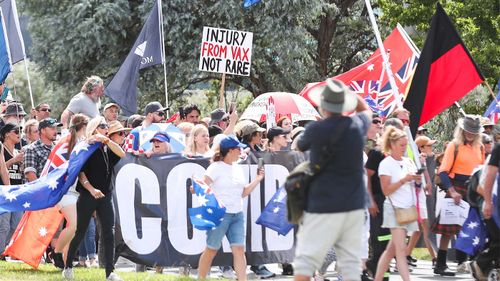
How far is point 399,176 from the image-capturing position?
1076 cm

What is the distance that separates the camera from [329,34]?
121ft

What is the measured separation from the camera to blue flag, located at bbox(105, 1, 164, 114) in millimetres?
17422

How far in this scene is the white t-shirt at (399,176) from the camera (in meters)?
10.8

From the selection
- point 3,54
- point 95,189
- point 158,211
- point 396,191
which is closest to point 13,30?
point 3,54

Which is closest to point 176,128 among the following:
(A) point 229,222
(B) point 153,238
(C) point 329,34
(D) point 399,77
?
(B) point 153,238

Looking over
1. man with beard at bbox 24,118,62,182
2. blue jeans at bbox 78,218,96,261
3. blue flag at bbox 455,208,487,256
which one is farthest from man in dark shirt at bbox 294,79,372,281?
man with beard at bbox 24,118,62,182

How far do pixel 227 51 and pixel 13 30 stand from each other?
3902mm

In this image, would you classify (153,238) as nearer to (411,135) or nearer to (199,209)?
(199,209)

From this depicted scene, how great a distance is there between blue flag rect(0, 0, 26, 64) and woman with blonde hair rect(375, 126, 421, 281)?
9268mm

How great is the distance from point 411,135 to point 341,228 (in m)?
3.91

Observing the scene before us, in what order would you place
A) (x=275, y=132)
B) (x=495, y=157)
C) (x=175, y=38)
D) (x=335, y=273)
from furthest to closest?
(x=175, y=38)
(x=335, y=273)
(x=275, y=132)
(x=495, y=157)

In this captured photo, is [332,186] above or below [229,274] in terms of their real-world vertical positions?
above

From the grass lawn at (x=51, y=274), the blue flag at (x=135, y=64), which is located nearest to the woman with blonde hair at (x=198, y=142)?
the grass lawn at (x=51, y=274)

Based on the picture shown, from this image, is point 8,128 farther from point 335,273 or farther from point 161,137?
point 335,273
